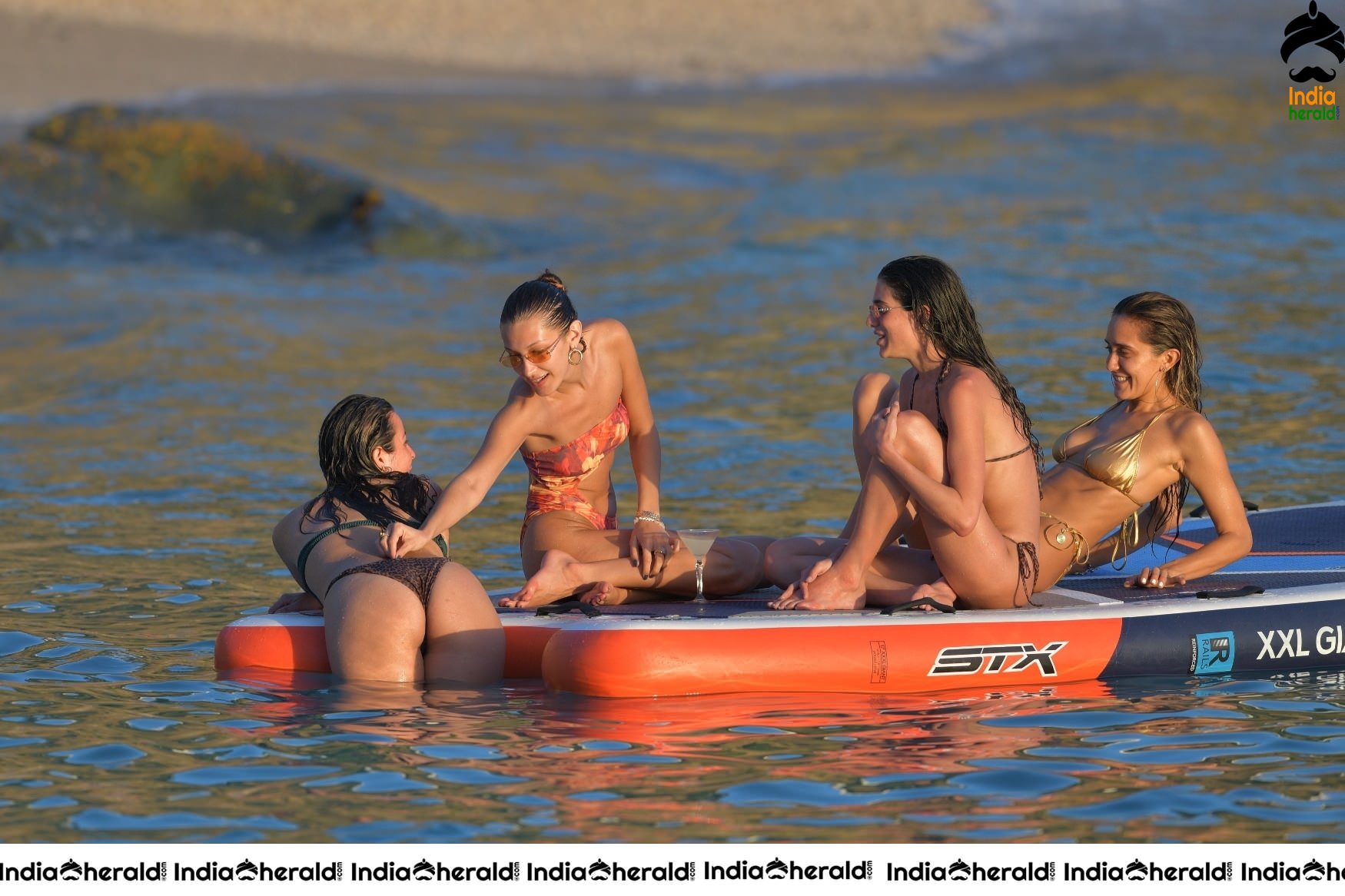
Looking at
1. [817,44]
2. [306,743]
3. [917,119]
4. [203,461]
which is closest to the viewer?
[306,743]

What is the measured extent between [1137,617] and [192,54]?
2204 cm

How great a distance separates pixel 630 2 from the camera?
1224 inches

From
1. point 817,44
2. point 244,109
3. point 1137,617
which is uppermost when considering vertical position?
point 817,44

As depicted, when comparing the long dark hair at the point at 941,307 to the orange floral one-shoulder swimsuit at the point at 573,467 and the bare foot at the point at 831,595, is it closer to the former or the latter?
the bare foot at the point at 831,595

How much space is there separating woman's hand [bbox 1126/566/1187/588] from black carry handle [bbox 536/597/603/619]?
2.17m

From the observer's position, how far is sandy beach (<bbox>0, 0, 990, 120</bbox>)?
24.2 meters

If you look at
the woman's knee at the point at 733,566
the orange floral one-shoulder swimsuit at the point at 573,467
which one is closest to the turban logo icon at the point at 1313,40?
the woman's knee at the point at 733,566

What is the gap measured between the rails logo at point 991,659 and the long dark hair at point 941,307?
2.69 feet

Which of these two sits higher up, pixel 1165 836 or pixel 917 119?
pixel 917 119

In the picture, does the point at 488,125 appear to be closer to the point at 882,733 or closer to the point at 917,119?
the point at 917,119

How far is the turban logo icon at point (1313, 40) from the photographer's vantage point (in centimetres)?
2642

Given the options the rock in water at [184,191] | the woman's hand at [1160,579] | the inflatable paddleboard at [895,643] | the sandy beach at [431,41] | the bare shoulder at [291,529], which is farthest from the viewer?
the sandy beach at [431,41]
